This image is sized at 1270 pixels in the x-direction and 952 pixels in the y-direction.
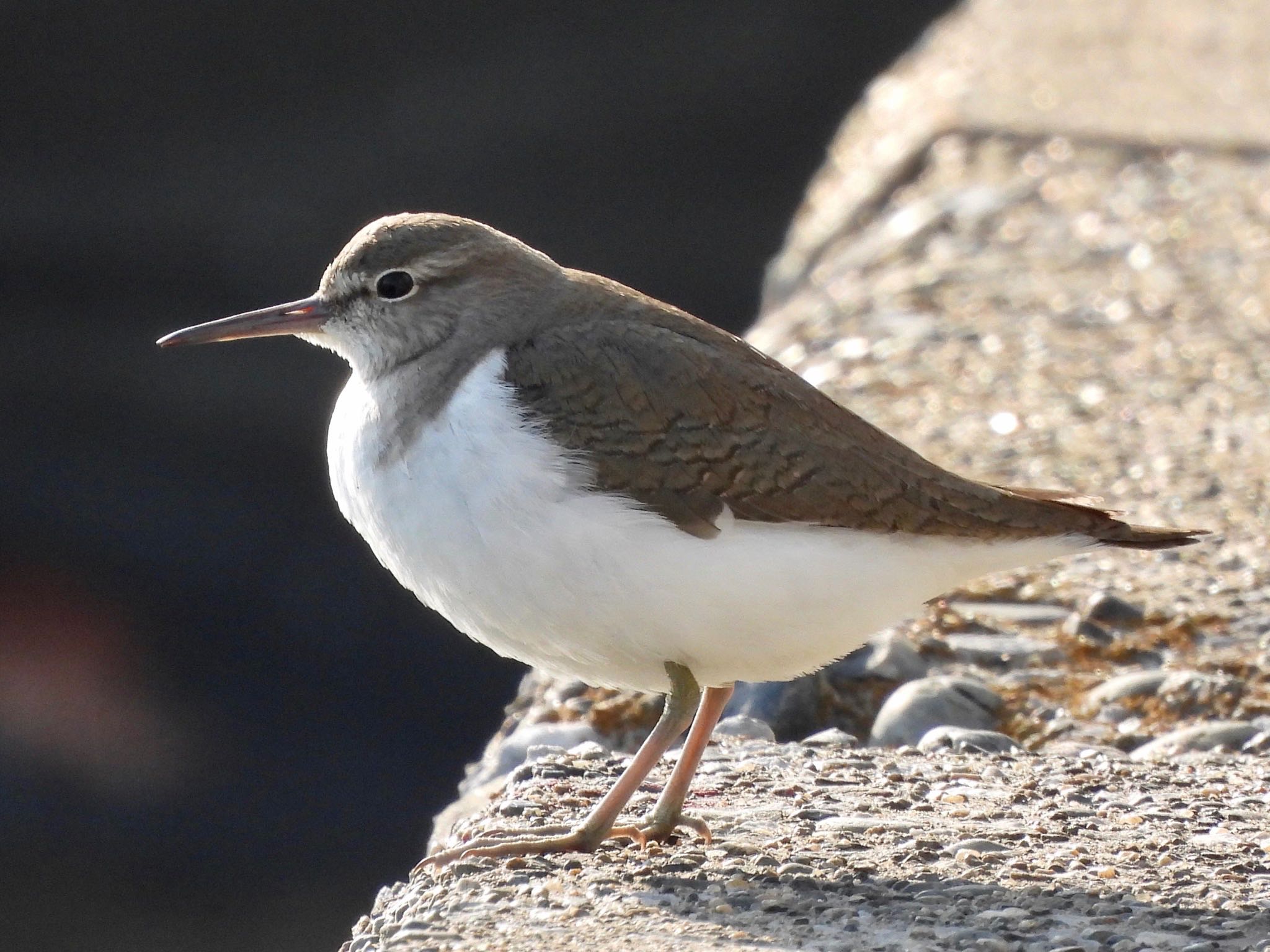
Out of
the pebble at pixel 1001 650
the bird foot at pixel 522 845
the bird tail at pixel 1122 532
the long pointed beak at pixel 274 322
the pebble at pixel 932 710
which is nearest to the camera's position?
the bird foot at pixel 522 845

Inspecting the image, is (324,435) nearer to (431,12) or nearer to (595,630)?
(431,12)

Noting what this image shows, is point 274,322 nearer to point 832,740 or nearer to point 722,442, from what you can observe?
point 722,442

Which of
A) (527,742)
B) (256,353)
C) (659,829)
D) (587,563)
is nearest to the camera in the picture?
(587,563)

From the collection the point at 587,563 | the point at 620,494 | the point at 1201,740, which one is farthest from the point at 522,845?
the point at 1201,740

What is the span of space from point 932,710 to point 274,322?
6.23 feet

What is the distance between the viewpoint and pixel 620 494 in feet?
10.8

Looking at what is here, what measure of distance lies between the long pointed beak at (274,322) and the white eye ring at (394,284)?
139mm

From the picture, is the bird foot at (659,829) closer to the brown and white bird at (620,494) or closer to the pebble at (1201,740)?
the brown and white bird at (620,494)

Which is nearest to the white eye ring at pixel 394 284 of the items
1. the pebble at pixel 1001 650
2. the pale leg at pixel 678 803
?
the pale leg at pixel 678 803

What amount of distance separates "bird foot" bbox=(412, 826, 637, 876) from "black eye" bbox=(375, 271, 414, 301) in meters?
1.16

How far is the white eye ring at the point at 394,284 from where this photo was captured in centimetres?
366

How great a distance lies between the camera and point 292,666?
7285 millimetres

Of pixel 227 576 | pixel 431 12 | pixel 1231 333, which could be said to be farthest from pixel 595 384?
pixel 431 12

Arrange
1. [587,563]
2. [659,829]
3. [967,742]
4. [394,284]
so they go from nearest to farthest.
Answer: [587,563] → [659,829] → [394,284] → [967,742]
